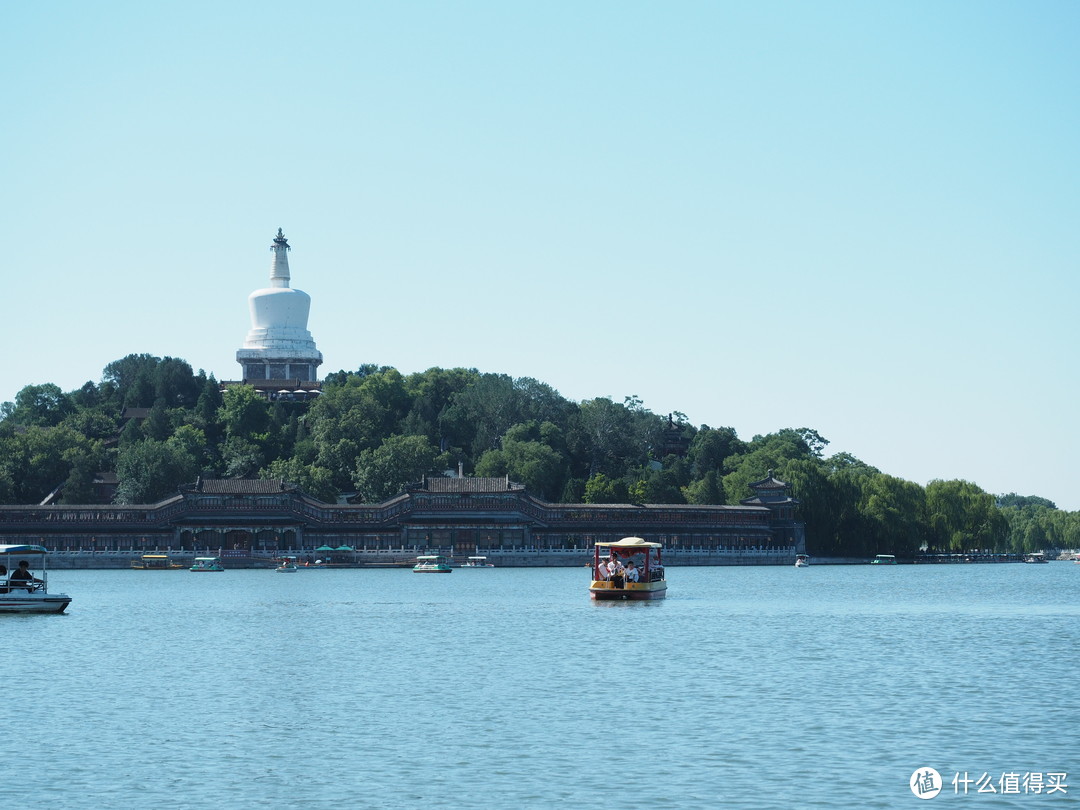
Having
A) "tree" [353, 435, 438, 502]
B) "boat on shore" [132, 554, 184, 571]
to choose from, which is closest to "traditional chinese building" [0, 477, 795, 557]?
"tree" [353, 435, 438, 502]

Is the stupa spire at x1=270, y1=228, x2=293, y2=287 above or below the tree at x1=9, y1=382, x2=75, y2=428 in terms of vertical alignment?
above

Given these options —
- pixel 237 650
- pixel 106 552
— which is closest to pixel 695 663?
pixel 237 650

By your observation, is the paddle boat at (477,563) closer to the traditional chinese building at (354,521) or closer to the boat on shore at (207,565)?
the traditional chinese building at (354,521)

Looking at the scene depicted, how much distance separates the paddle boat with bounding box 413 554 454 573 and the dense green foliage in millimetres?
14819

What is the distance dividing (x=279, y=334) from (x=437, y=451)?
3562 cm

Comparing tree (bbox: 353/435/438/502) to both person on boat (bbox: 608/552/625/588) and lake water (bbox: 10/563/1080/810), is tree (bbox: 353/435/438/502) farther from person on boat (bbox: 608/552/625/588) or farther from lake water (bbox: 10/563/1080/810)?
lake water (bbox: 10/563/1080/810)

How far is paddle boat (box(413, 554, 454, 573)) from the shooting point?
115 metres

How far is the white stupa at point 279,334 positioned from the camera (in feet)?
557

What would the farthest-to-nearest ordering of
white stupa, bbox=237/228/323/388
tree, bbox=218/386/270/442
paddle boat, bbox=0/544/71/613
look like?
white stupa, bbox=237/228/323/388 < tree, bbox=218/386/270/442 < paddle boat, bbox=0/544/71/613

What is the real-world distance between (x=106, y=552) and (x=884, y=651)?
295 feet

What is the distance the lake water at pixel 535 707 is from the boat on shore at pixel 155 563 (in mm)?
58341

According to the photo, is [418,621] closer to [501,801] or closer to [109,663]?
[109,663]

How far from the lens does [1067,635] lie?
5056 cm

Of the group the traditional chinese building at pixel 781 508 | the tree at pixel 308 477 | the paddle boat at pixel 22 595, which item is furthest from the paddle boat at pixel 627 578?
the tree at pixel 308 477
